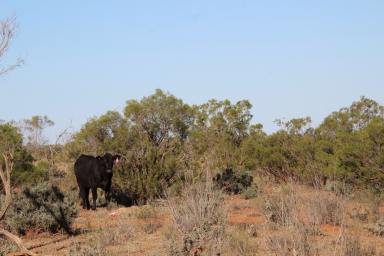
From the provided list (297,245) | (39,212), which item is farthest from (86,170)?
(297,245)

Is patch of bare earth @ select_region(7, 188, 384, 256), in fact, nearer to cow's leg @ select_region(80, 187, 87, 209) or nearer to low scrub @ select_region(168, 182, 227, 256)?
low scrub @ select_region(168, 182, 227, 256)

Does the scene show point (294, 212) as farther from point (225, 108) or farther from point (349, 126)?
point (225, 108)

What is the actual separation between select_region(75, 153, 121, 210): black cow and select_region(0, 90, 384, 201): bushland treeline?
2.85ft

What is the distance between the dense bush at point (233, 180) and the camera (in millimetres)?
18828

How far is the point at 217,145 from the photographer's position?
25375mm

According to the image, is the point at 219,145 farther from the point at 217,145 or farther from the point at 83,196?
the point at 83,196

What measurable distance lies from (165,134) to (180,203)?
15.2 m

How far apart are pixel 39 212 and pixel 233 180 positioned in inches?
364

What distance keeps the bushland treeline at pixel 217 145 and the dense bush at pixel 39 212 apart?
3.16 metres

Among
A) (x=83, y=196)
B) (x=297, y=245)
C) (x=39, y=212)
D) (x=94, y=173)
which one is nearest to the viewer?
(x=297, y=245)

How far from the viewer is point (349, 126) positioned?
2461 cm

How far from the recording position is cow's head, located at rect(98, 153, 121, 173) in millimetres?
16516

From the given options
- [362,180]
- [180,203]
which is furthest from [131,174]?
[180,203]

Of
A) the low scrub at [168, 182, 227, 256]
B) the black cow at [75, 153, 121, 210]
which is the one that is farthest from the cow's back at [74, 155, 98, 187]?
the low scrub at [168, 182, 227, 256]
